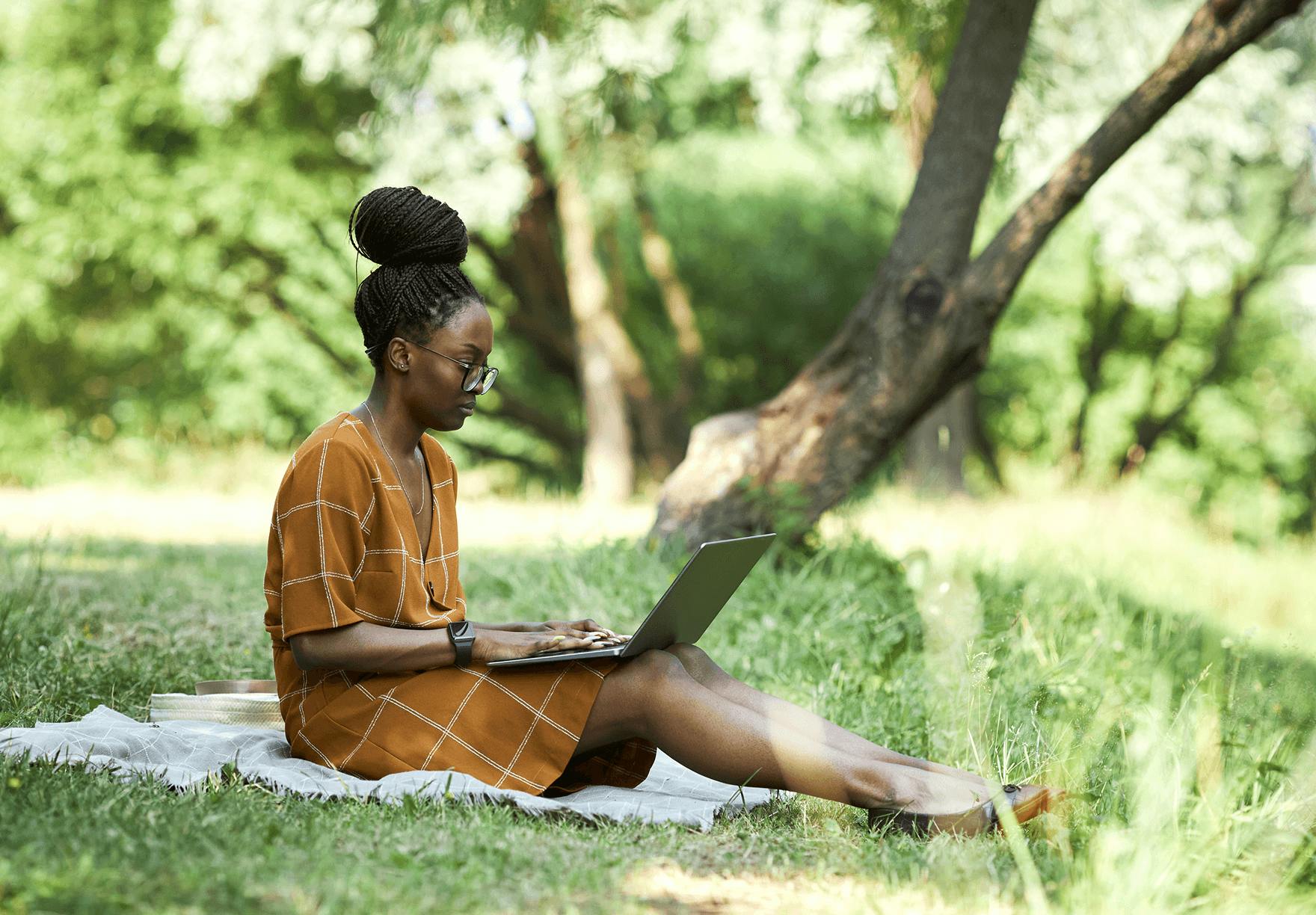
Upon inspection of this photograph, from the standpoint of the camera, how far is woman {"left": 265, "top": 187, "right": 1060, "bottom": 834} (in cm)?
294

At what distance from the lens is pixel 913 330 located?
6.11 meters

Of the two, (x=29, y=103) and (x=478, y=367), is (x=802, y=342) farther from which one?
(x=478, y=367)

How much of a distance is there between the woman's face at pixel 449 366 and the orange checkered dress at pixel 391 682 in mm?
163

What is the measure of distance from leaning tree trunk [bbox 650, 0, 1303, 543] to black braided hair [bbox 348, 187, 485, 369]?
3.27m

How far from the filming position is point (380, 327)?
3.07 m

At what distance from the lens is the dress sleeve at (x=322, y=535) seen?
286cm

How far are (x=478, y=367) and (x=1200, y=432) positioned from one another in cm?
1597

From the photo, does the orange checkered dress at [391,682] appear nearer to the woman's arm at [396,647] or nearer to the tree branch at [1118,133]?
the woman's arm at [396,647]

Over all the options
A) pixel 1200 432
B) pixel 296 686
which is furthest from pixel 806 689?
pixel 1200 432

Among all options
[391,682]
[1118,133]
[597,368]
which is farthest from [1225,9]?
[597,368]

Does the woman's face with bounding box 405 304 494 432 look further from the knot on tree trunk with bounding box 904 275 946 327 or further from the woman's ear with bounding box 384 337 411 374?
the knot on tree trunk with bounding box 904 275 946 327

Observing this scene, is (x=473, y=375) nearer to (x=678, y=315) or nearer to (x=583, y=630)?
(x=583, y=630)

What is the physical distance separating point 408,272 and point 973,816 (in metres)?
1.89

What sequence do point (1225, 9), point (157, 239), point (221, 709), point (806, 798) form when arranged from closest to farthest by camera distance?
point (806, 798), point (221, 709), point (1225, 9), point (157, 239)
